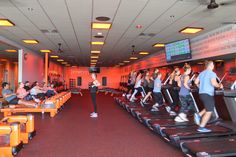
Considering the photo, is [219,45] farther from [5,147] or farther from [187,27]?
[5,147]

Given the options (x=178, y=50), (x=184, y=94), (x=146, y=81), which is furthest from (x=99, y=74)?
(x=184, y=94)

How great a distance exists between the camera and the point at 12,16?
6.04m

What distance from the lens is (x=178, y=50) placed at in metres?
9.27

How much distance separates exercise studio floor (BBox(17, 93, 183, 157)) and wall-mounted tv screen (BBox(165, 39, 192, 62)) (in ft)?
12.9

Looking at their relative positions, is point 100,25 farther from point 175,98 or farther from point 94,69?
point 94,69

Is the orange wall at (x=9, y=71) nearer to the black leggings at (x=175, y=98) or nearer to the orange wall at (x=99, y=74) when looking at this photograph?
the orange wall at (x=99, y=74)

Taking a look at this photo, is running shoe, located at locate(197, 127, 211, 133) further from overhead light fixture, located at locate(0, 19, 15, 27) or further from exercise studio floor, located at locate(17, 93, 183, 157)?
overhead light fixture, located at locate(0, 19, 15, 27)

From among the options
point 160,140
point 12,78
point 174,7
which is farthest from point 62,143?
point 12,78

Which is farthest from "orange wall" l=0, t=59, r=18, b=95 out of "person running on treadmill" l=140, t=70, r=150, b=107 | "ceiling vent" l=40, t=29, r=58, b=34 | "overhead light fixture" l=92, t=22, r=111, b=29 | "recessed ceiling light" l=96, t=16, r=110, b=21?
"recessed ceiling light" l=96, t=16, r=110, b=21

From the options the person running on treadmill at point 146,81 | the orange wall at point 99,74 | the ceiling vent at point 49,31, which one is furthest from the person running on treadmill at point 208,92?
the orange wall at point 99,74

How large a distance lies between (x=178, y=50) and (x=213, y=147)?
6.41 metres

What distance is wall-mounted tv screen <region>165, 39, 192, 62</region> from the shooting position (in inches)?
344

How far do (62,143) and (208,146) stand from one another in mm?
2434

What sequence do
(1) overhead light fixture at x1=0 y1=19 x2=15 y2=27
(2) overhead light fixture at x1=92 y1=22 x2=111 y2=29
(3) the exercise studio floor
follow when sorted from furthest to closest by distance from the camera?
(2) overhead light fixture at x1=92 y1=22 x2=111 y2=29, (1) overhead light fixture at x1=0 y1=19 x2=15 y2=27, (3) the exercise studio floor
